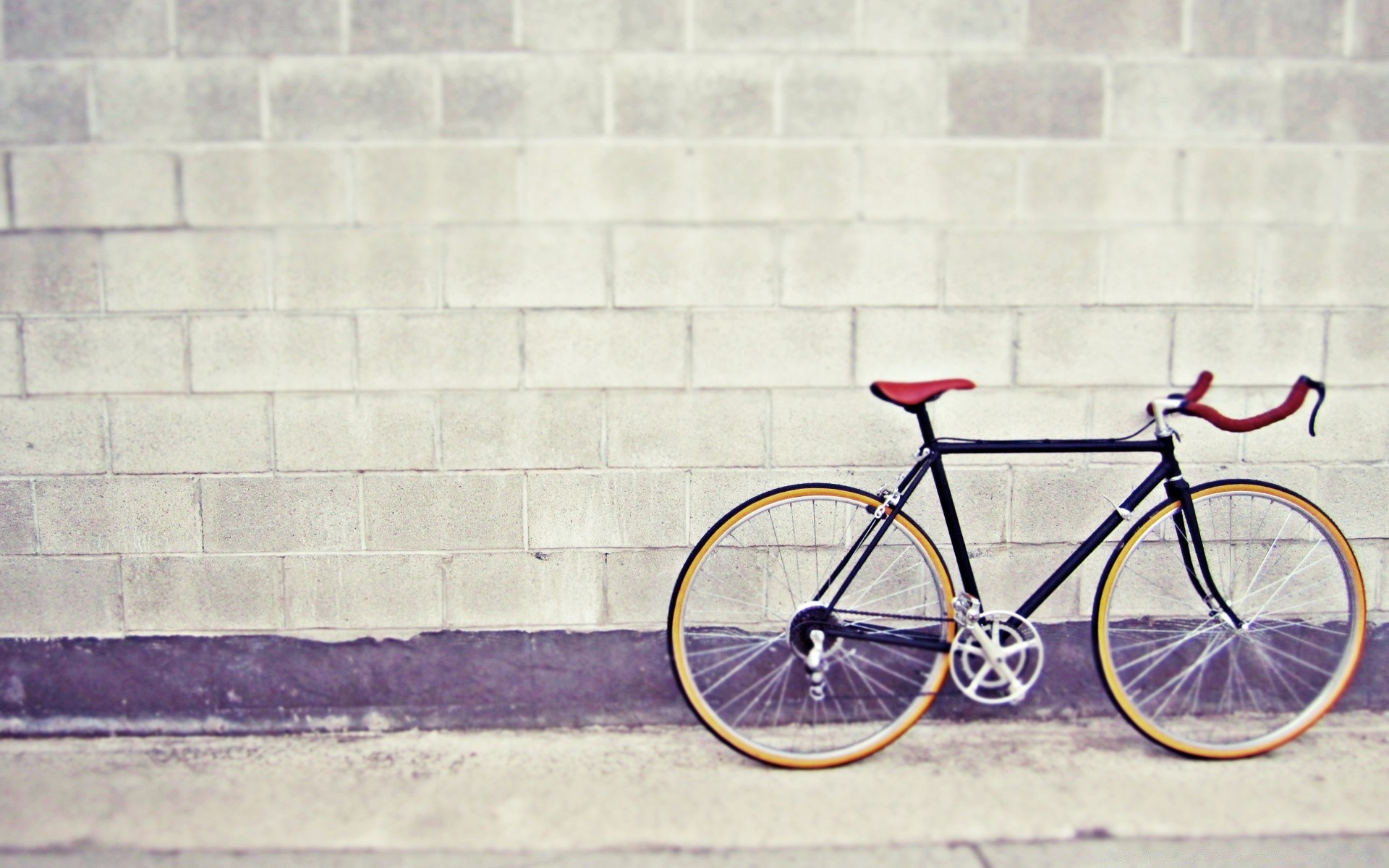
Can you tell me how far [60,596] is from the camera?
3.01 metres

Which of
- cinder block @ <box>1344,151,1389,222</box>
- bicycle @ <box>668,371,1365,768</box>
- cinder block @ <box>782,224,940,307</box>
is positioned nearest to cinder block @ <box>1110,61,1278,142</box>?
cinder block @ <box>1344,151,1389,222</box>

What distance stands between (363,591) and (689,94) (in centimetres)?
190

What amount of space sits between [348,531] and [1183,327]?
2784 mm

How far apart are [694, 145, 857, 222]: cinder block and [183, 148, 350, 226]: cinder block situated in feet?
3.74

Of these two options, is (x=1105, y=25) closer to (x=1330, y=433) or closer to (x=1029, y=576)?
(x=1330, y=433)

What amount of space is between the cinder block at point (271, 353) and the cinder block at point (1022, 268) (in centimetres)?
195

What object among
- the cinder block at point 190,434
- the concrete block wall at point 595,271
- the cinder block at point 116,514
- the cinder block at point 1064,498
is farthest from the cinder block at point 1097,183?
the cinder block at point 116,514


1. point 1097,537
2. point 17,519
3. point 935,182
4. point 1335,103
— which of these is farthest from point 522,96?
point 1335,103

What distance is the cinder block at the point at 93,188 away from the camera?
114 inches

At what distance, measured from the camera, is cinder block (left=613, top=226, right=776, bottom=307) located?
292cm

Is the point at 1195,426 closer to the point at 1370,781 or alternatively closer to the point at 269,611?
the point at 1370,781

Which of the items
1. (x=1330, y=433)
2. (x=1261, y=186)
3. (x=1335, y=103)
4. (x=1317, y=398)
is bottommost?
(x=1330, y=433)

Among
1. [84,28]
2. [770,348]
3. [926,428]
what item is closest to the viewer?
[926,428]

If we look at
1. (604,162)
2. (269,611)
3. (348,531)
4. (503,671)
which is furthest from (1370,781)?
(269,611)
